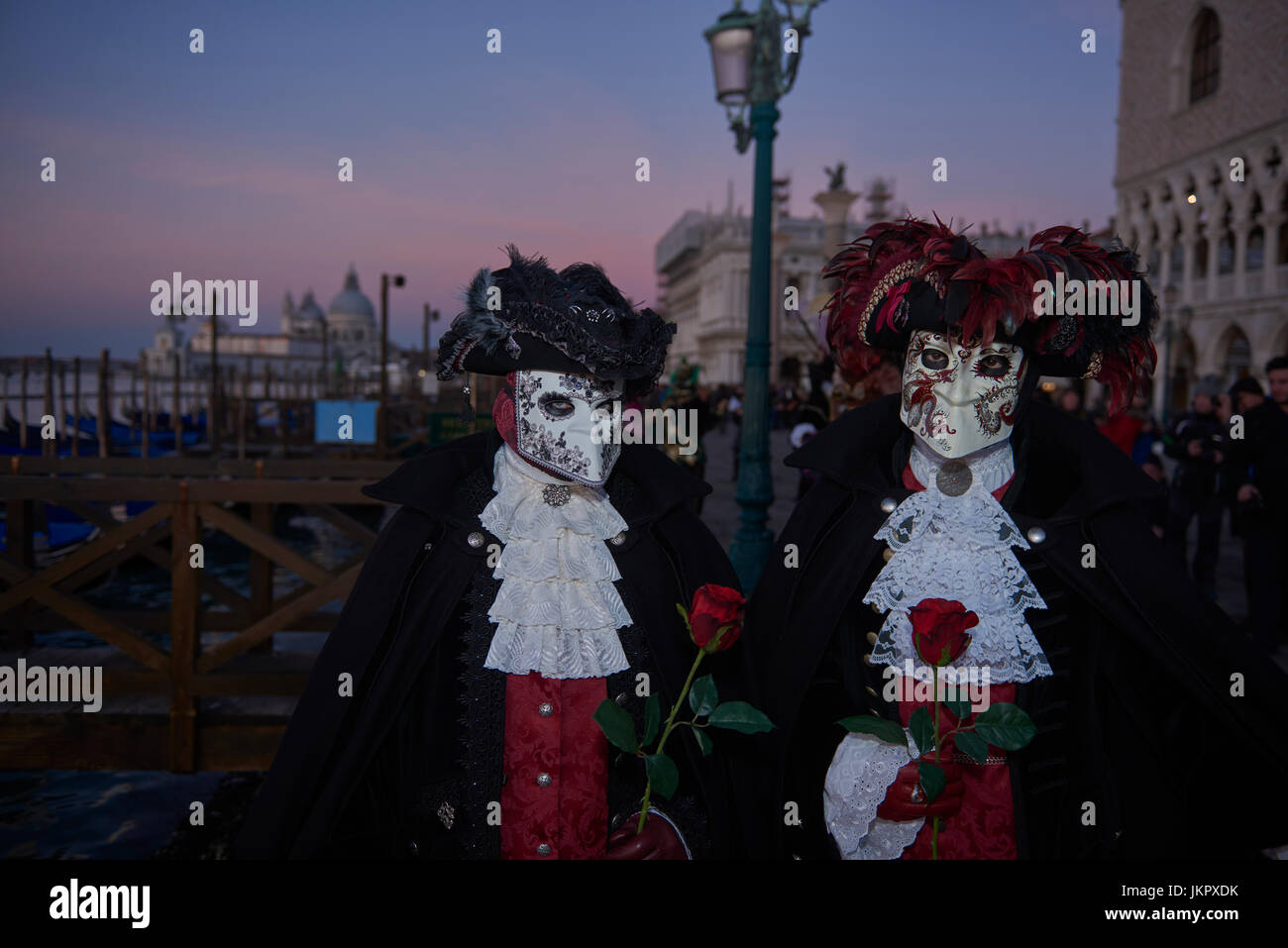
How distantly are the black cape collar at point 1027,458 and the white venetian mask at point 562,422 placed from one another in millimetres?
661

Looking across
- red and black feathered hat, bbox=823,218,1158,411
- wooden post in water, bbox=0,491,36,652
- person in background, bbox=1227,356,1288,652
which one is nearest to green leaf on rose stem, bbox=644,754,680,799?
red and black feathered hat, bbox=823,218,1158,411

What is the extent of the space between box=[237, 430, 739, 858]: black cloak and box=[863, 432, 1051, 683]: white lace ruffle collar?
0.50 meters

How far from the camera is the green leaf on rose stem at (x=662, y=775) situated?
6.72ft

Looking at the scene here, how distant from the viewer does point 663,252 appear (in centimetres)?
10075

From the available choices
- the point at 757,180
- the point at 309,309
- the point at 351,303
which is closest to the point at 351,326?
the point at 351,303

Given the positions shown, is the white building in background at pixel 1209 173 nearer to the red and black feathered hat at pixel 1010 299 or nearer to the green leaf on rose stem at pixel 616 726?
the red and black feathered hat at pixel 1010 299

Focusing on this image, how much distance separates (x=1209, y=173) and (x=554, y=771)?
37254 millimetres

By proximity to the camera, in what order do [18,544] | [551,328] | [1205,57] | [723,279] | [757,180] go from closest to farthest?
1. [551,328]
2. [18,544]
3. [757,180]
4. [1205,57]
5. [723,279]

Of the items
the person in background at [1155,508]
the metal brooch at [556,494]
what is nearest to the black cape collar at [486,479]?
the metal brooch at [556,494]

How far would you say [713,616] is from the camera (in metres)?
2.09

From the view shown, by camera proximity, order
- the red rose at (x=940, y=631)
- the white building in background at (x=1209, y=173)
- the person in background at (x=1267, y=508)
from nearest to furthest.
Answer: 1. the red rose at (x=940, y=631)
2. the person in background at (x=1267, y=508)
3. the white building in background at (x=1209, y=173)

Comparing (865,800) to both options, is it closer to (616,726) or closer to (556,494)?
(616,726)
